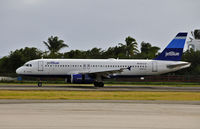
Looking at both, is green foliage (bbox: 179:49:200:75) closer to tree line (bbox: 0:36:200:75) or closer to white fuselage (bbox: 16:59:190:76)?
tree line (bbox: 0:36:200:75)

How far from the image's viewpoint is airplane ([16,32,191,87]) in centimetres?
5078

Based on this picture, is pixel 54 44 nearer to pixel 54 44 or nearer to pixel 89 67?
pixel 54 44

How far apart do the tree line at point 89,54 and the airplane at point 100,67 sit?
25.3 m

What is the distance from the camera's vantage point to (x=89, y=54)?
94.6 m

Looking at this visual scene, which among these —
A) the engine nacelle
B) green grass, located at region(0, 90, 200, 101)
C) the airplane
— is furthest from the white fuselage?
green grass, located at region(0, 90, 200, 101)

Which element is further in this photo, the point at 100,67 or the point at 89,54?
the point at 89,54

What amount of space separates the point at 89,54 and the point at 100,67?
42190 millimetres
